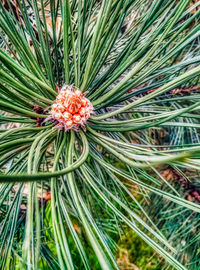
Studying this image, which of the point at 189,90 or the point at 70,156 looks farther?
the point at 189,90

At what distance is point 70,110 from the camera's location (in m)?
0.30

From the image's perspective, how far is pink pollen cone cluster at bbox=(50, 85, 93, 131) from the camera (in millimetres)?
300

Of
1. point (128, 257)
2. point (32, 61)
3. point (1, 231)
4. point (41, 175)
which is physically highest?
point (32, 61)

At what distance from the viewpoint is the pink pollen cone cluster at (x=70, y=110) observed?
11.8 inches

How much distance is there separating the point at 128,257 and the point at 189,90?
0.71 metres

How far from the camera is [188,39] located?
264 millimetres

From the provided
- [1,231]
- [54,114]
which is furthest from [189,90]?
[1,231]

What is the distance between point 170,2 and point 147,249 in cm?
91

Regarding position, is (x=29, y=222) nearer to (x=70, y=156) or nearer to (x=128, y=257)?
(x=70, y=156)

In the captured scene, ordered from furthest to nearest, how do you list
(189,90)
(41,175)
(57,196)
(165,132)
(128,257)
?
(128,257) → (165,132) → (189,90) → (57,196) → (41,175)

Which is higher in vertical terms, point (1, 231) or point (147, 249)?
point (1, 231)

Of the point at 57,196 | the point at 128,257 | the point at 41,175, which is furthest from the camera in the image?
the point at 128,257

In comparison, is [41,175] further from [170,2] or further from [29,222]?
[170,2]

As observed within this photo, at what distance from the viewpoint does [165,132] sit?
2.46 feet
